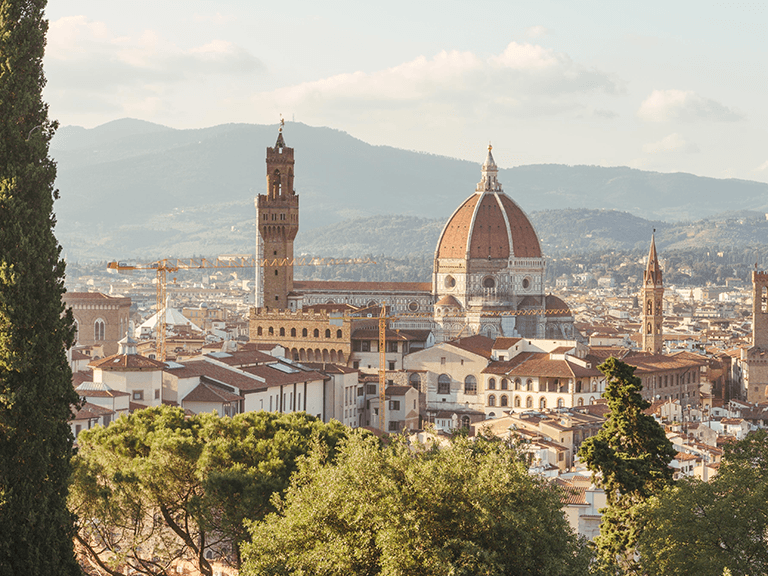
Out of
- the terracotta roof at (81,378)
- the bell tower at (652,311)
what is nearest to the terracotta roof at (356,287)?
the bell tower at (652,311)

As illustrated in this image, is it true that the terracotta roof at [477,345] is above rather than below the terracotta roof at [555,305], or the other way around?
below

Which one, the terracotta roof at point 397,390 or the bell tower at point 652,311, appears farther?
the bell tower at point 652,311

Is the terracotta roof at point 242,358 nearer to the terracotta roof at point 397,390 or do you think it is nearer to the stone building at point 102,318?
the terracotta roof at point 397,390

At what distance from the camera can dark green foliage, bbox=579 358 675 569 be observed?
24000mm

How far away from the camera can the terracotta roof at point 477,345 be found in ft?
250

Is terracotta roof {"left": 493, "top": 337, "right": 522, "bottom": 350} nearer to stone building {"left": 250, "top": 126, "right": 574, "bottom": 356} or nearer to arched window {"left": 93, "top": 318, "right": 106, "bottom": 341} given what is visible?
stone building {"left": 250, "top": 126, "right": 574, "bottom": 356}

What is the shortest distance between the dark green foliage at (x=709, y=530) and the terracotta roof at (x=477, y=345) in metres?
53.0

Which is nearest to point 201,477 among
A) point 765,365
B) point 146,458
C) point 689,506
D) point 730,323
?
point 146,458

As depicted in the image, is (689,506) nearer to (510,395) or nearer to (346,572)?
(346,572)

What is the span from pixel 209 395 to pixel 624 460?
2672 cm

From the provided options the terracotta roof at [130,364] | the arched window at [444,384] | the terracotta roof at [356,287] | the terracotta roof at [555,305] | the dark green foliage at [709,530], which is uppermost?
the terracotta roof at [356,287]

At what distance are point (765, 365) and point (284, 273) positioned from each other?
101 ft

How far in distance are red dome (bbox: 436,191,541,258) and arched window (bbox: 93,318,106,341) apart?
2749 centimetres

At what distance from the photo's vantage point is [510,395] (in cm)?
7194
